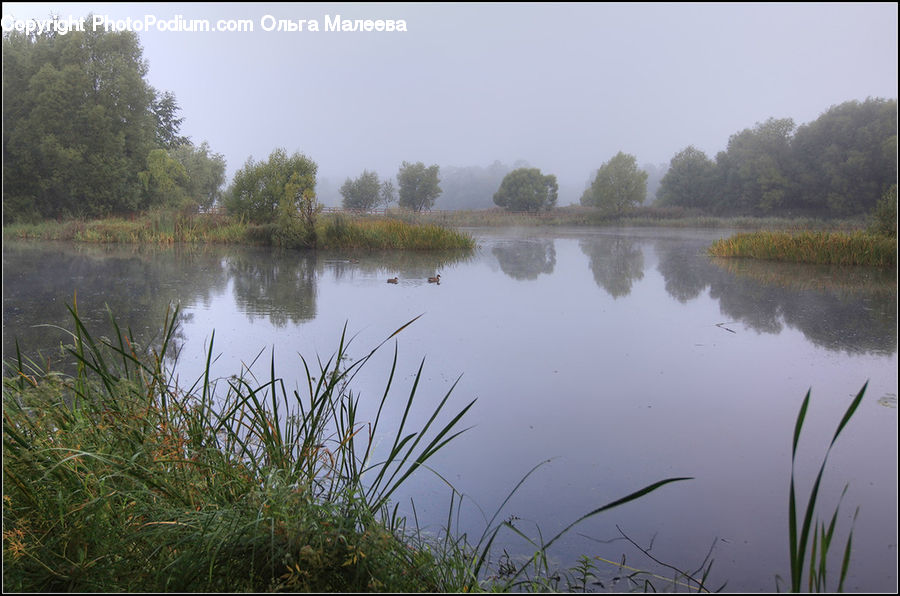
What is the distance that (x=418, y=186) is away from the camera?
1151cm

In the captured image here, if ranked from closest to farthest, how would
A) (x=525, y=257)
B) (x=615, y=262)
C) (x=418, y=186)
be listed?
1. (x=615, y=262)
2. (x=525, y=257)
3. (x=418, y=186)

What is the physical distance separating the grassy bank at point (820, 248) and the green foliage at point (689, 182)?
14.8 feet

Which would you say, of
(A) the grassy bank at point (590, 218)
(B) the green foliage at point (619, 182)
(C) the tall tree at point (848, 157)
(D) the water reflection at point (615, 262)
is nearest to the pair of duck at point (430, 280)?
(D) the water reflection at point (615, 262)

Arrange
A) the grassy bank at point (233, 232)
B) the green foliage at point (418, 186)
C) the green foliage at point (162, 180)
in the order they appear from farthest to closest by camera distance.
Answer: the green foliage at point (162, 180) < the green foliage at point (418, 186) < the grassy bank at point (233, 232)

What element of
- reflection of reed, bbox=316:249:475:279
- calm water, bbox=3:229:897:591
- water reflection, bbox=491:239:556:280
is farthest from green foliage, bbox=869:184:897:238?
reflection of reed, bbox=316:249:475:279

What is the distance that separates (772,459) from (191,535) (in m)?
1.85

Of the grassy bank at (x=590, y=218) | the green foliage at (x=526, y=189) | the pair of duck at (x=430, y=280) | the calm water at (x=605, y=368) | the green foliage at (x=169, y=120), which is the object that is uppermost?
the green foliage at (x=169, y=120)

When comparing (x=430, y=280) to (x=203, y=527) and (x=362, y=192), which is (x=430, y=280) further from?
(x=362, y=192)

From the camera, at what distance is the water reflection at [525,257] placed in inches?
282

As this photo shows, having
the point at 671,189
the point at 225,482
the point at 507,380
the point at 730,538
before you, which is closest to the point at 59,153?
the point at 507,380

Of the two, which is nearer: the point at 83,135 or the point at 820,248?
the point at 820,248

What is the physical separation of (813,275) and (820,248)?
1315 mm

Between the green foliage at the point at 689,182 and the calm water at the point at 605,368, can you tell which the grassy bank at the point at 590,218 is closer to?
the green foliage at the point at 689,182

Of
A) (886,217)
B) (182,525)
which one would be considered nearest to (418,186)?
(886,217)
